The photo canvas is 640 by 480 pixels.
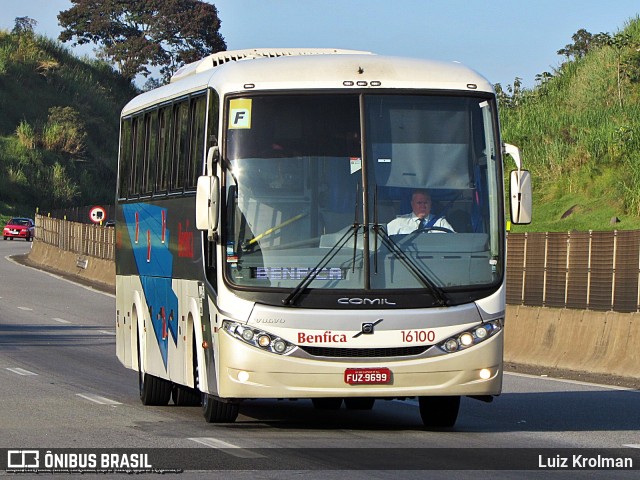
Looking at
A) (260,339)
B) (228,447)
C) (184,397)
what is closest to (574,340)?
(184,397)

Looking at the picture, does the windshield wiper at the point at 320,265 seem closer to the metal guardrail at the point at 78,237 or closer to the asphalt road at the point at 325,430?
the asphalt road at the point at 325,430

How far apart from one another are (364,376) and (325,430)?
1580 millimetres

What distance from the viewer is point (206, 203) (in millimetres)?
13047

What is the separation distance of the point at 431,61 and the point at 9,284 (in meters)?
35.3

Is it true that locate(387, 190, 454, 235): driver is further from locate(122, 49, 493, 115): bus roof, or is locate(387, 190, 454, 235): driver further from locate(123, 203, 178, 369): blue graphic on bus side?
locate(123, 203, 178, 369): blue graphic on bus side

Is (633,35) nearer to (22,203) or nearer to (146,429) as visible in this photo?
(146,429)

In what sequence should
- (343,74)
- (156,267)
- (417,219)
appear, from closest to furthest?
1. (417,219)
2. (343,74)
3. (156,267)

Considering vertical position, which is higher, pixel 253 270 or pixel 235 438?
pixel 253 270

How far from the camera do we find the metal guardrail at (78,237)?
5378cm

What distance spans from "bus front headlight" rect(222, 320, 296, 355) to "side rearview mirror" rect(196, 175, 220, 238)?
871 millimetres

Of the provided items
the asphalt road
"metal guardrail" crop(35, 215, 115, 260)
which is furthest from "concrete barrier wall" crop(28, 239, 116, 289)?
the asphalt road

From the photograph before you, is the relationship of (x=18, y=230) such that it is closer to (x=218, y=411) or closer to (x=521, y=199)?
(x=218, y=411)

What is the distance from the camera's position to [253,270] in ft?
43.0

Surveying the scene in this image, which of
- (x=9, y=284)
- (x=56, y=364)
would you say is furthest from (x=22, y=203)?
(x=56, y=364)
